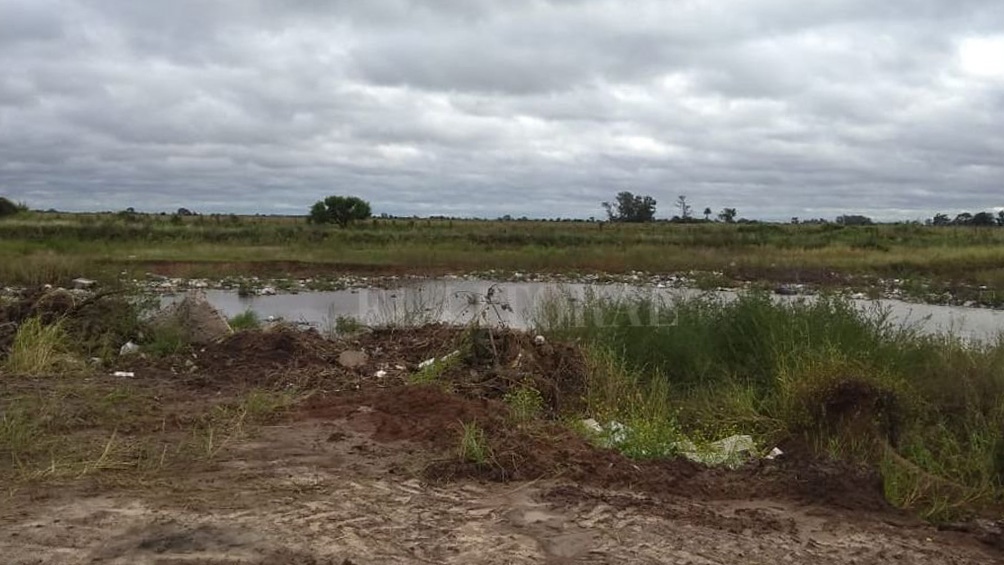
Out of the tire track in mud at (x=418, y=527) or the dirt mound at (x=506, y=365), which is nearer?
the tire track in mud at (x=418, y=527)

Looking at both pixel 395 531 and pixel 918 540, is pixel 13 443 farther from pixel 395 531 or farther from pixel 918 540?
pixel 918 540

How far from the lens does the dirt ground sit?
398 centimetres

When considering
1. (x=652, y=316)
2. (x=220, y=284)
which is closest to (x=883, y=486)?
(x=652, y=316)

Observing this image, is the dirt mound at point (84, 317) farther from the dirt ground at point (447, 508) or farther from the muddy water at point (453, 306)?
the dirt ground at point (447, 508)

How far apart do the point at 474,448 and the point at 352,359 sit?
343 centimetres

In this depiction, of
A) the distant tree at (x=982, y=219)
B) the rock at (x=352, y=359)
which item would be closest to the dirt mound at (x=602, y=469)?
the rock at (x=352, y=359)

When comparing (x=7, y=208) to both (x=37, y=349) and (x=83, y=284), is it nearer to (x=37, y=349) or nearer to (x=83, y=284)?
(x=83, y=284)

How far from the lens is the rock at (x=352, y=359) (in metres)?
8.38

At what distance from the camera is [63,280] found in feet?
50.3

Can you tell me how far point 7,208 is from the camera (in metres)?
48.0

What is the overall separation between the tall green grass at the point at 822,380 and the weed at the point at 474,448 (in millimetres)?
2021

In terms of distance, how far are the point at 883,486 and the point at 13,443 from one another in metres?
5.20

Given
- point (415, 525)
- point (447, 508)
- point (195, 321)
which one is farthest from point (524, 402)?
point (195, 321)

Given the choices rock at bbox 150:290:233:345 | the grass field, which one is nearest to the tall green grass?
rock at bbox 150:290:233:345
